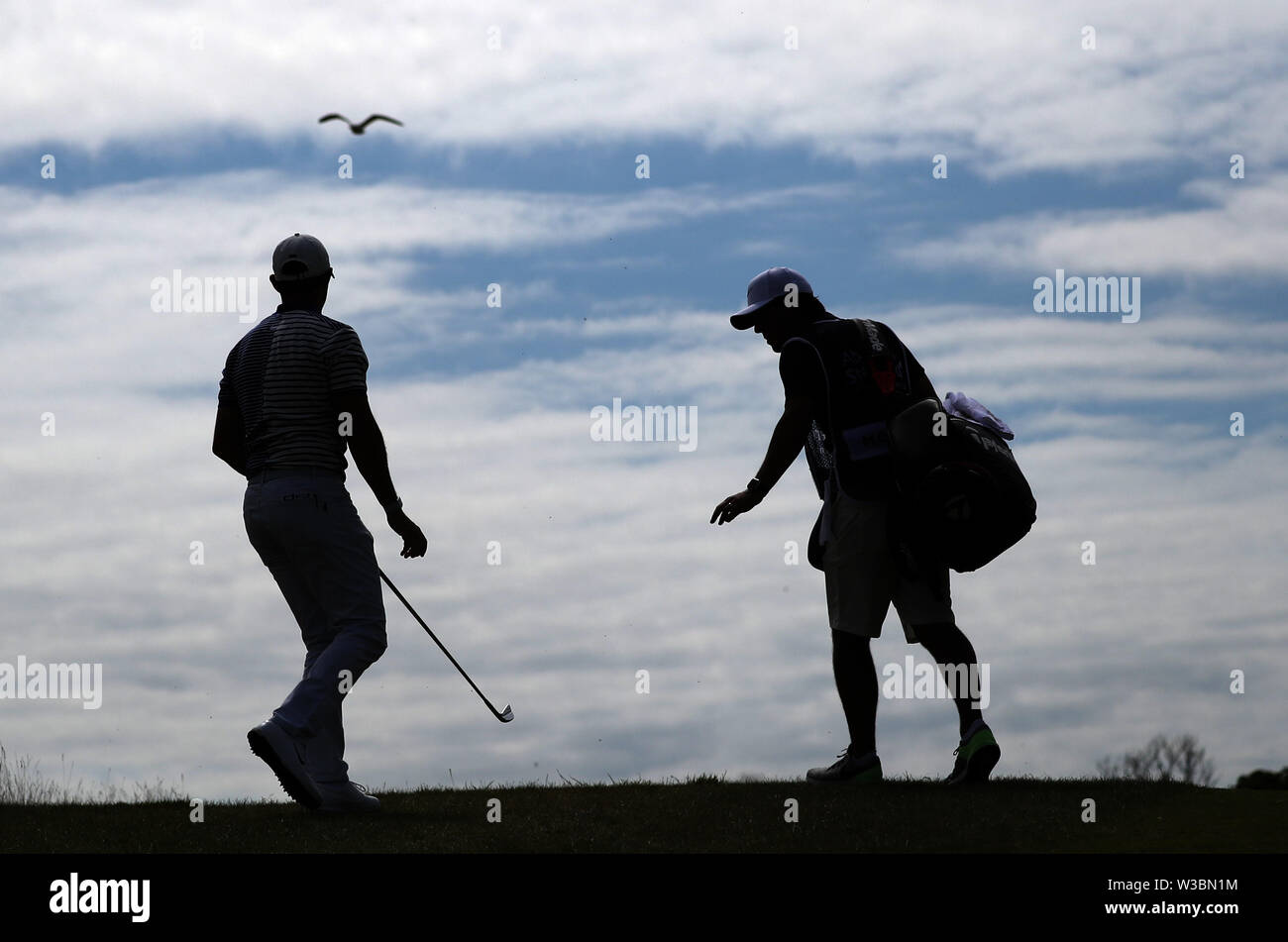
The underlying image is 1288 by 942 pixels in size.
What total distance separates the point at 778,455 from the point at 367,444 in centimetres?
225

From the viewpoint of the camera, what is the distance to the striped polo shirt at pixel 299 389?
8.98 meters

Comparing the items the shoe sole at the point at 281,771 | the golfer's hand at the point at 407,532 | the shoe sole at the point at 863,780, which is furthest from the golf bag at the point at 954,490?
the shoe sole at the point at 281,771

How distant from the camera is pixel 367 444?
29.6 feet

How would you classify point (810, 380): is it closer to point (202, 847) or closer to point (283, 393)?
point (283, 393)

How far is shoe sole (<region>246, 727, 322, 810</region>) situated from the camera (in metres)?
8.53

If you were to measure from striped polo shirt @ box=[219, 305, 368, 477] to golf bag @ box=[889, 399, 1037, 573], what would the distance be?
2.93m

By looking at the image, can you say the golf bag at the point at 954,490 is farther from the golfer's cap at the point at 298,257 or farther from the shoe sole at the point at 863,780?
the golfer's cap at the point at 298,257

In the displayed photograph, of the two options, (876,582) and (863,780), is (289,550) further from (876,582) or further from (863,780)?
(863,780)

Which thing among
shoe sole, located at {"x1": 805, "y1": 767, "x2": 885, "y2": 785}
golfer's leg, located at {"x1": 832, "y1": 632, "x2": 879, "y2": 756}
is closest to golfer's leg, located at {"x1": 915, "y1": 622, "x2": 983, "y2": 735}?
golfer's leg, located at {"x1": 832, "y1": 632, "x2": 879, "y2": 756}

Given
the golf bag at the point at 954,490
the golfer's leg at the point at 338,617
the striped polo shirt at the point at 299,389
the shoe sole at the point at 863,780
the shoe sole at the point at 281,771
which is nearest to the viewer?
the shoe sole at the point at 281,771
